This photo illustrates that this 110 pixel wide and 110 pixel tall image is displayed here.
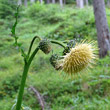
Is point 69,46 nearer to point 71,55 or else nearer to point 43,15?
point 71,55

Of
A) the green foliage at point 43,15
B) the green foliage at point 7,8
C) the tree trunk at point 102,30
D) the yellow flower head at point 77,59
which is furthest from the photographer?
the green foliage at point 43,15

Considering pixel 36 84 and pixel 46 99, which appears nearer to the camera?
pixel 46 99

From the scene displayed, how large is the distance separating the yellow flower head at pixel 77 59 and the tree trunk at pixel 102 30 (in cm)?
550

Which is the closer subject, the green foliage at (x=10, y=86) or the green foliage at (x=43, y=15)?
the green foliage at (x=10, y=86)

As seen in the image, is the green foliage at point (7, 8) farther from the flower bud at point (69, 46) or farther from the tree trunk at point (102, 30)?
the flower bud at point (69, 46)

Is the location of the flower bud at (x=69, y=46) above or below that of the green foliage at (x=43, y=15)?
below

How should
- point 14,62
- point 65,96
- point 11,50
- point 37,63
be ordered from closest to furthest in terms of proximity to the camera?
point 65,96, point 37,63, point 14,62, point 11,50

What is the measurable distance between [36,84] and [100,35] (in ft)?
12.4

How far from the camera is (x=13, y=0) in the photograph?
11062 millimetres

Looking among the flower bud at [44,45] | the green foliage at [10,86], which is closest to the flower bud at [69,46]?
the flower bud at [44,45]

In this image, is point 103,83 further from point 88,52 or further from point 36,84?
point 88,52

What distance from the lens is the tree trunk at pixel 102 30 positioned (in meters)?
6.94

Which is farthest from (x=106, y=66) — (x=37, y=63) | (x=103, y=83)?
(x=37, y=63)

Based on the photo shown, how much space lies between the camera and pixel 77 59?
5.43 ft
